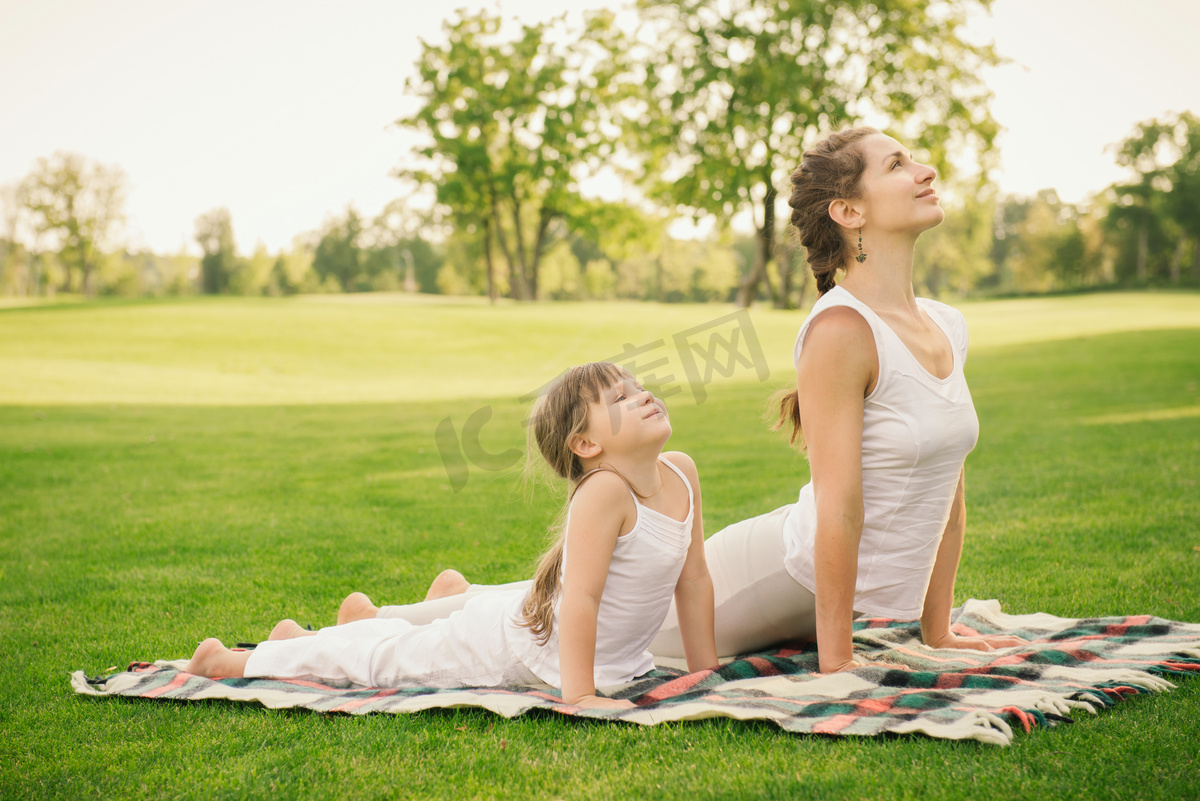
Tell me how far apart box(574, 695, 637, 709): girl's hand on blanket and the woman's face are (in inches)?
73.6

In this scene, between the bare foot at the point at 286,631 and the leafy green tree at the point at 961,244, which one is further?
the leafy green tree at the point at 961,244

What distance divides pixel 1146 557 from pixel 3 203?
308 feet

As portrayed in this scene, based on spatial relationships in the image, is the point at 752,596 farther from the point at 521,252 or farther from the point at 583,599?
the point at 521,252

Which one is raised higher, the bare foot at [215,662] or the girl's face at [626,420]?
the girl's face at [626,420]

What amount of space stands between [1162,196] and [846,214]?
75.1 m

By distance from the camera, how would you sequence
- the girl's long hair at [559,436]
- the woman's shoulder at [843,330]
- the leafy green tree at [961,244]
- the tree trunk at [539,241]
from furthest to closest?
the leafy green tree at [961,244] → the tree trunk at [539,241] → the girl's long hair at [559,436] → the woman's shoulder at [843,330]

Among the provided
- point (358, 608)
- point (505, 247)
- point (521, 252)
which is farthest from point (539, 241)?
point (358, 608)

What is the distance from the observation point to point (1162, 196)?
63.2m

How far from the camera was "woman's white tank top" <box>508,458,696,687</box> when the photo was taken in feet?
9.61

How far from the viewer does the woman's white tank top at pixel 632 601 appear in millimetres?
2930

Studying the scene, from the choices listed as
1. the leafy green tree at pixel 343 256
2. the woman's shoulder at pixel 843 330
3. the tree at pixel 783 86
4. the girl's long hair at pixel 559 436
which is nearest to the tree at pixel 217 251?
the leafy green tree at pixel 343 256

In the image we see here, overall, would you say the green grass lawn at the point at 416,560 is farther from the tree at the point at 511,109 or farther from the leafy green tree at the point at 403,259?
the leafy green tree at the point at 403,259

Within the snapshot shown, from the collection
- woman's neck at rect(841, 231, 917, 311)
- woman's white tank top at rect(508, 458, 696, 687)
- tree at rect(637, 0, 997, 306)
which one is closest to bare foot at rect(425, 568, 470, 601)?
woman's white tank top at rect(508, 458, 696, 687)

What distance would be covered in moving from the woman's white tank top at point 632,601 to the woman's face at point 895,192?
46.7 inches
